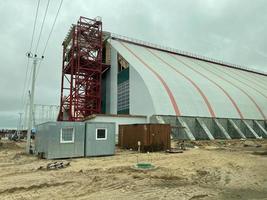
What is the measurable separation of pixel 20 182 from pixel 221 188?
289 inches

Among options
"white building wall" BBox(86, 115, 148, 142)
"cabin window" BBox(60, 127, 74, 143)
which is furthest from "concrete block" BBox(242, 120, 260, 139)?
"cabin window" BBox(60, 127, 74, 143)

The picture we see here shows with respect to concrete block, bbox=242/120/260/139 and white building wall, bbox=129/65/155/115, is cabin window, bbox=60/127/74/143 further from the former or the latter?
concrete block, bbox=242/120/260/139

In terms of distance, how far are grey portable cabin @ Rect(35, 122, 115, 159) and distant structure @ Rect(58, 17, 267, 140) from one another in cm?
1429

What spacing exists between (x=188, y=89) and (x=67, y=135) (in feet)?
82.4

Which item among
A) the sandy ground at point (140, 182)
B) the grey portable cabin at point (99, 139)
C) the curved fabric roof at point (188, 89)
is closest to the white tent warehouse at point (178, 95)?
the curved fabric roof at point (188, 89)

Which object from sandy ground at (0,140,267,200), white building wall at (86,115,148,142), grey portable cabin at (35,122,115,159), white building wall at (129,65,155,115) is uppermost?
white building wall at (129,65,155,115)

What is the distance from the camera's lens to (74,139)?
1941cm

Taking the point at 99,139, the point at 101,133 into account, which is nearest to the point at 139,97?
the point at 101,133

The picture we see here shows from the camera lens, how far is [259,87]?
60594 millimetres

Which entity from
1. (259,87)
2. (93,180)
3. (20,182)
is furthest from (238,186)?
(259,87)

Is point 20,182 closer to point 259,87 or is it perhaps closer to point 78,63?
point 78,63

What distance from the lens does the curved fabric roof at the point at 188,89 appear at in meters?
37.4

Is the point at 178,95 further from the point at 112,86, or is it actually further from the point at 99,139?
the point at 99,139

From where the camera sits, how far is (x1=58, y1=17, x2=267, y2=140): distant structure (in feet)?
121
